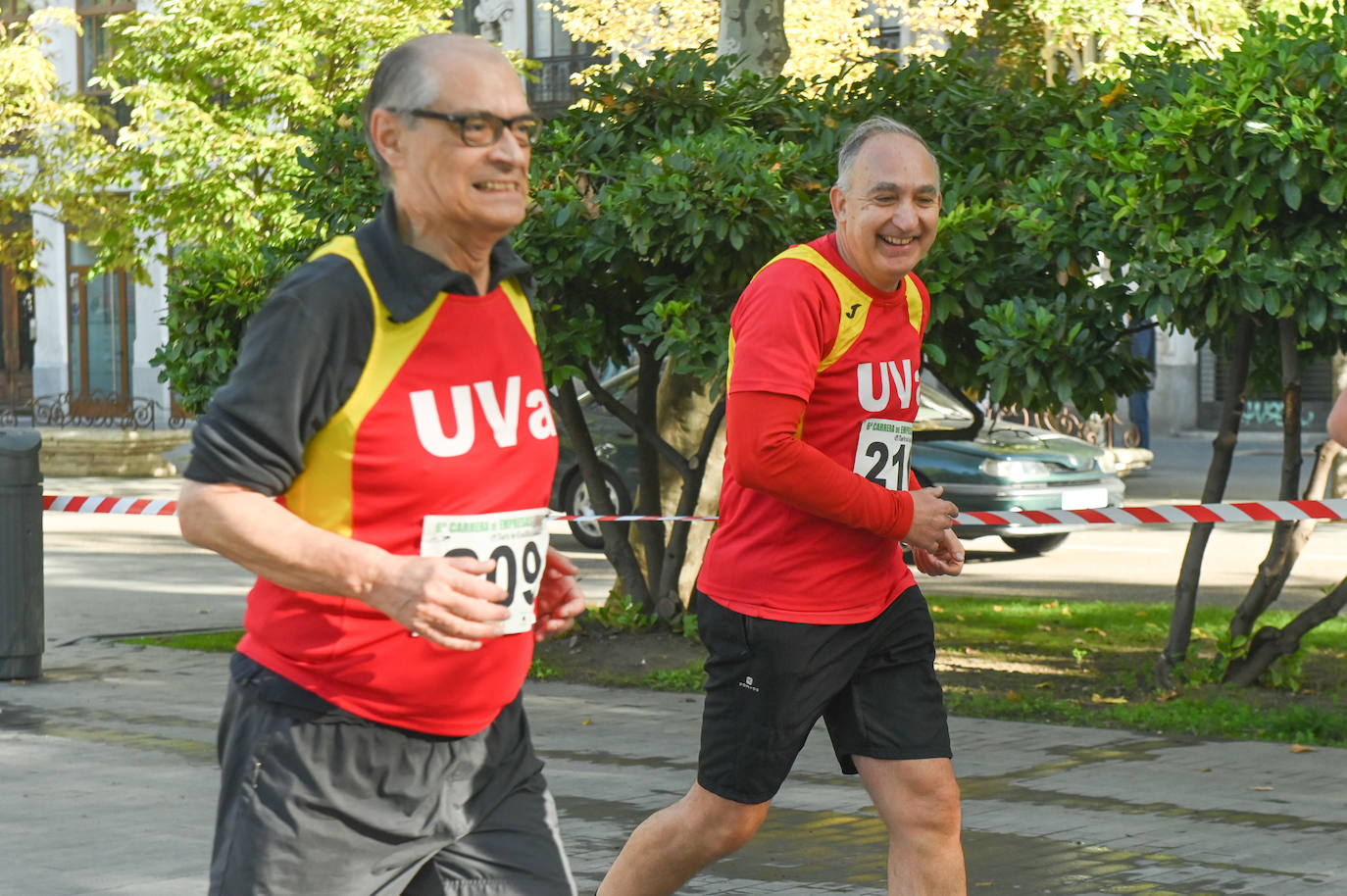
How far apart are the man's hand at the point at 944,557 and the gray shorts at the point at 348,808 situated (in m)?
1.65

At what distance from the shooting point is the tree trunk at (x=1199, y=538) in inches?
331

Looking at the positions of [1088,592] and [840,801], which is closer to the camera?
[840,801]

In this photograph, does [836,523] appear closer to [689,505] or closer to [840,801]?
[840,801]

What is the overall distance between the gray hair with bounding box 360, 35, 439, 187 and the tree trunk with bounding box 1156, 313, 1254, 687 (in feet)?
19.6

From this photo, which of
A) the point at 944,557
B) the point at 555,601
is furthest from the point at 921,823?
the point at 555,601

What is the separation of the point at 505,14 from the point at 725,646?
3472 centimetres

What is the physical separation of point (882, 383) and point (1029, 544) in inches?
452

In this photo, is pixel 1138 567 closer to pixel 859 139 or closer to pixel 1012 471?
pixel 1012 471

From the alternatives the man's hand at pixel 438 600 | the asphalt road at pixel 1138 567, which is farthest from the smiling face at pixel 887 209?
the asphalt road at pixel 1138 567

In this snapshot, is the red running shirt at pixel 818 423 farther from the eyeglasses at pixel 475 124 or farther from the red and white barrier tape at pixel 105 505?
the red and white barrier tape at pixel 105 505

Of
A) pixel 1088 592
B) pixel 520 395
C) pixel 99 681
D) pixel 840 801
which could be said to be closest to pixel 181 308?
pixel 99 681

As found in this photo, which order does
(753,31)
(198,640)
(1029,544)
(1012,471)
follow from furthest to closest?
(1029,544) → (1012,471) → (198,640) → (753,31)

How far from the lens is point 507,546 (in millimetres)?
3012

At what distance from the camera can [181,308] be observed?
404 inches
